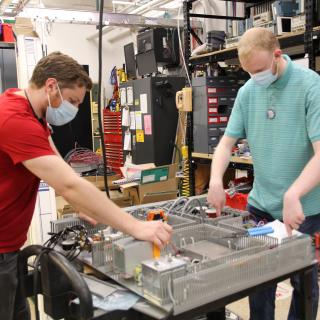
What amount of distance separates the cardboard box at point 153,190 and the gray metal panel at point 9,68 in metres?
1.60

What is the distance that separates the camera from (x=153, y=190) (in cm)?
336

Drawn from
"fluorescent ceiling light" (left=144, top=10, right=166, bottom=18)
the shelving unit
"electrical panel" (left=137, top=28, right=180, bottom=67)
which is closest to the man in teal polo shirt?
the shelving unit

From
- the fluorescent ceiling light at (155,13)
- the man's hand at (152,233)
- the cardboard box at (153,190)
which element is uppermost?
the fluorescent ceiling light at (155,13)

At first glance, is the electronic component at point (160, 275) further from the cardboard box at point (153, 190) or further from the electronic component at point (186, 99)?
the electronic component at point (186, 99)

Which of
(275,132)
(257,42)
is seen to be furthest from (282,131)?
(257,42)

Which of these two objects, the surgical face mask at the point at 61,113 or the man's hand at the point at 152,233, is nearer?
the man's hand at the point at 152,233

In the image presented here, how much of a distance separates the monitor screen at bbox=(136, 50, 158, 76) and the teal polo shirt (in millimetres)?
2708

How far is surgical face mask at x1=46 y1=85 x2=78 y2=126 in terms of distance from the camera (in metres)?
1.33

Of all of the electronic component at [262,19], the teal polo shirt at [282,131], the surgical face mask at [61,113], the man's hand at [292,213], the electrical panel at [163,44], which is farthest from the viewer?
the electrical panel at [163,44]

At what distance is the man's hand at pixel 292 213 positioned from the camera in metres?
1.21

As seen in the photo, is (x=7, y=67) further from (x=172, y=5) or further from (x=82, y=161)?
(x=172, y=5)

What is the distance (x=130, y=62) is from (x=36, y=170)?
3973 mm

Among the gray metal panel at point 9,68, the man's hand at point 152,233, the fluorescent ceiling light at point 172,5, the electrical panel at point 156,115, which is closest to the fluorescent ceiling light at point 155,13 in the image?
the fluorescent ceiling light at point 172,5

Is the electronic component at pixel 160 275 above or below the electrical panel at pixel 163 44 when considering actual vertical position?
below
